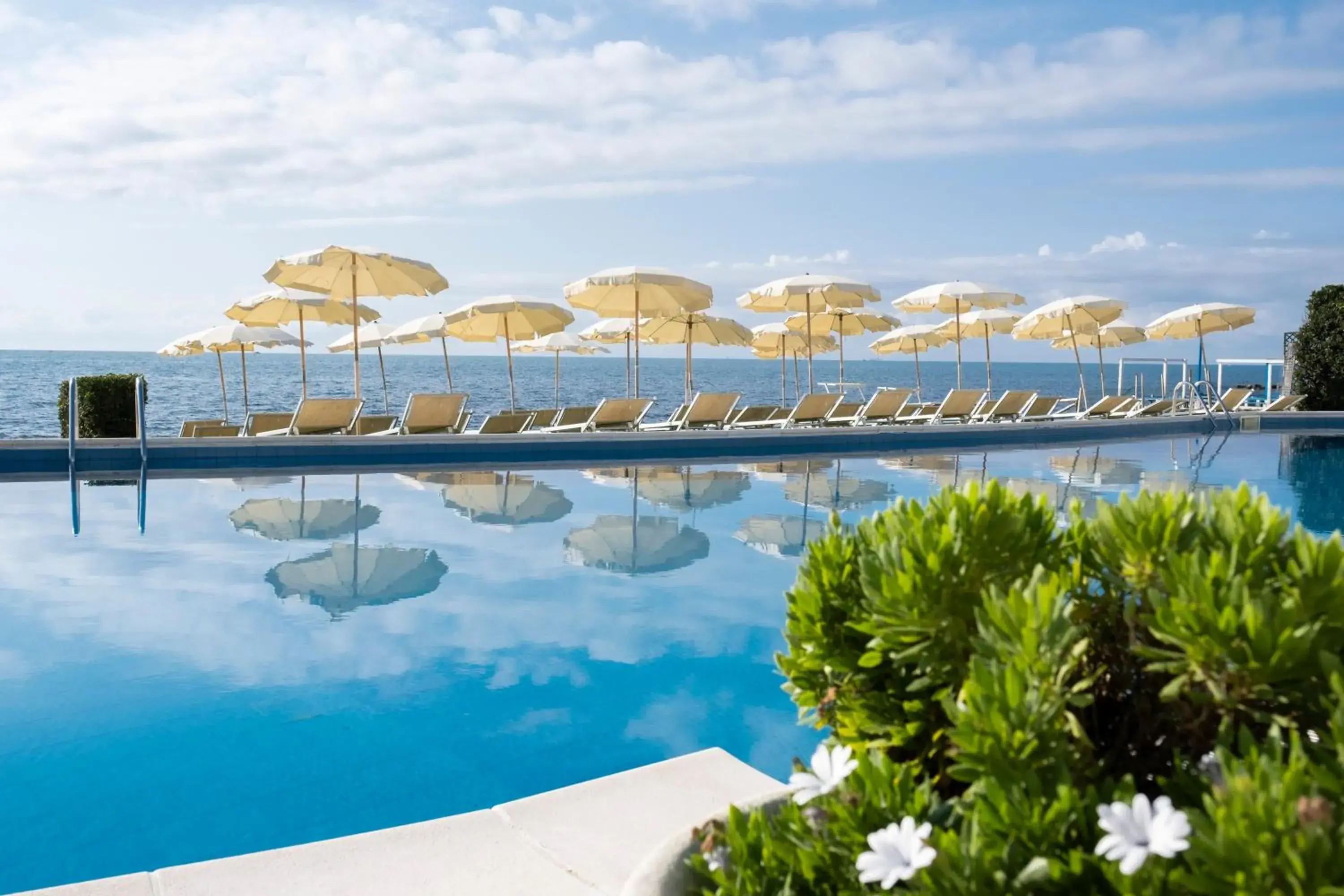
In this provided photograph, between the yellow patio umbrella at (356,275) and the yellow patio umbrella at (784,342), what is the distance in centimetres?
753

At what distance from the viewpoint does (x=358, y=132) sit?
2619 centimetres

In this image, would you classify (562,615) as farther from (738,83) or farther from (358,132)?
(358,132)

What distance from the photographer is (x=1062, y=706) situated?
1234 millimetres

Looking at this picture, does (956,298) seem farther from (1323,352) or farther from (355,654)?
(355,654)

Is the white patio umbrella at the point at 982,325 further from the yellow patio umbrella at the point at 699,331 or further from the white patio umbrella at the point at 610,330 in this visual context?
the white patio umbrella at the point at 610,330

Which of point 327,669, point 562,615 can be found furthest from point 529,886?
point 562,615

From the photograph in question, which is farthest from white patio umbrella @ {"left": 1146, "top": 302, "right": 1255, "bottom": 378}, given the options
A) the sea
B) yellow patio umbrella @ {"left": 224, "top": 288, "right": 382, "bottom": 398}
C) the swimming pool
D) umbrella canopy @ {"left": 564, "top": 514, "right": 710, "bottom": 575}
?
umbrella canopy @ {"left": 564, "top": 514, "right": 710, "bottom": 575}

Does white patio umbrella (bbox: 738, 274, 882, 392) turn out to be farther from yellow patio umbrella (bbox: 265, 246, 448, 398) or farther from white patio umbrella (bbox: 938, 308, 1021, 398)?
yellow patio umbrella (bbox: 265, 246, 448, 398)

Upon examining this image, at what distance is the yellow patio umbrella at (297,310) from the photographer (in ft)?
48.7

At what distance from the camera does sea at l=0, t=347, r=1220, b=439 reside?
43.8 meters

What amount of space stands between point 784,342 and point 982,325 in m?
4.06

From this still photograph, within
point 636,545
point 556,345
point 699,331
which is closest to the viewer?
point 636,545

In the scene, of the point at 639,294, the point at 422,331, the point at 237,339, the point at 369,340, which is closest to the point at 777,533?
the point at 639,294

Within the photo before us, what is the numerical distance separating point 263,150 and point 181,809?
26323mm
